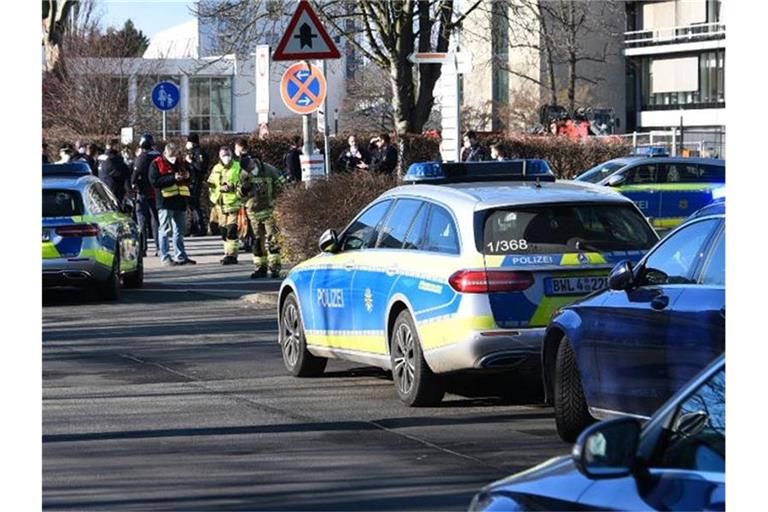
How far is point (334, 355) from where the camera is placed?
504 inches

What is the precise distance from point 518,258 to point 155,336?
20.3 feet

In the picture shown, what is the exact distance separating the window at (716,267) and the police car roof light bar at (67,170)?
522 inches

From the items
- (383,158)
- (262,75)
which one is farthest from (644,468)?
(383,158)

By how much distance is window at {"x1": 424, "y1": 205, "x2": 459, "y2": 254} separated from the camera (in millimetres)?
11375

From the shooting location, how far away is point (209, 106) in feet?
263

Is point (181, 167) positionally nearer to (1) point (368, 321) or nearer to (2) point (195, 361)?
(2) point (195, 361)

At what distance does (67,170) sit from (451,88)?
197 inches

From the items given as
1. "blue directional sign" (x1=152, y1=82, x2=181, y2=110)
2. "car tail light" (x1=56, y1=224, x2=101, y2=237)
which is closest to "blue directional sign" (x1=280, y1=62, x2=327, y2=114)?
"car tail light" (x1=56, y1=224, x2=101, y2=237)

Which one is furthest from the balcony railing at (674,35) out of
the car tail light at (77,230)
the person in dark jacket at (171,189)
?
A: the car tail light at (77,230)

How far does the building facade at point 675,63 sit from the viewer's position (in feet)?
270

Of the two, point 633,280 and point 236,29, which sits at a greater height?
point 236,29

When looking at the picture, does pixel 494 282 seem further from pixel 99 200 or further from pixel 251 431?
pixel 99 200

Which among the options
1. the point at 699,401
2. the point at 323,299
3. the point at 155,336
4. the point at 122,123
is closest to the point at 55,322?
the point at 155,336
